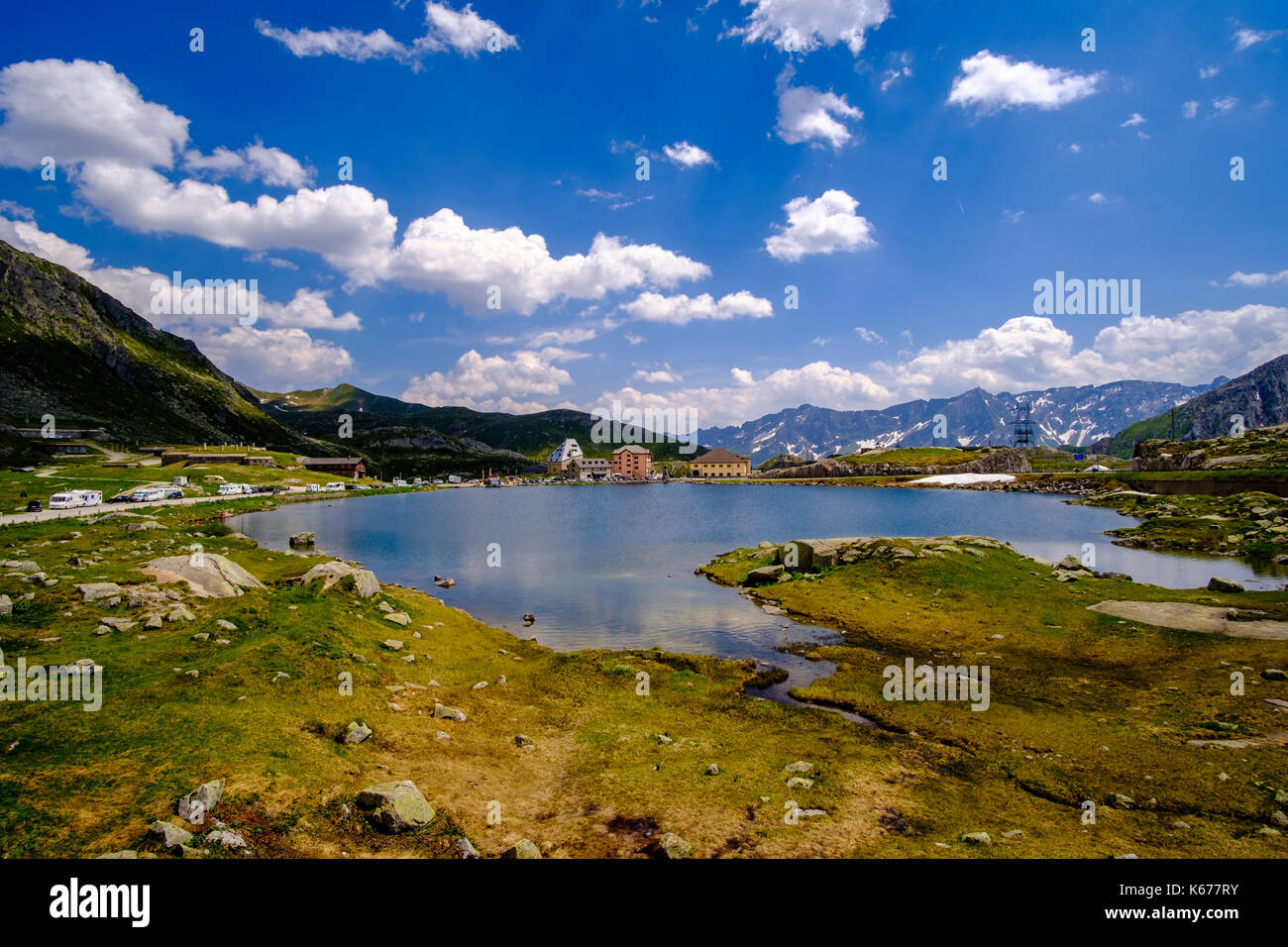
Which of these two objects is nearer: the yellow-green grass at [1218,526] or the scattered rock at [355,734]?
the scattered rock at [355,734]

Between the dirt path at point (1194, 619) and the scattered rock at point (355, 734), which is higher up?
the scattered rock at point (355, 734)

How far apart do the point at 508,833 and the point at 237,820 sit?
5.22 metres

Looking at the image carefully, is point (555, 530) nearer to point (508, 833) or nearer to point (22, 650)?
point (22, 650)

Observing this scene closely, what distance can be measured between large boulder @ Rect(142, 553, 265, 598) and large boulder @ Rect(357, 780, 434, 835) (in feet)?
63.5

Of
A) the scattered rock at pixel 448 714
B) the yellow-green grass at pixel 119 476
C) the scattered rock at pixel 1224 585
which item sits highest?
the yellow-green grass at pixel 119 476

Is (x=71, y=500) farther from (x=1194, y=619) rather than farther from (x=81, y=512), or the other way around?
(x=1194, y=619)

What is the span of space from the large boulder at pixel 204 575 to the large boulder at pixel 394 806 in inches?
762

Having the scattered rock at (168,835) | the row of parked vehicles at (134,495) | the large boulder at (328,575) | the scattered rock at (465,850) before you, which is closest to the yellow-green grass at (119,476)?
the row of parked vehicles at (134,495)

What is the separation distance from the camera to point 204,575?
1088 inches

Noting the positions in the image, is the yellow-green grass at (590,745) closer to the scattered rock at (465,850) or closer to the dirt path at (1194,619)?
the scattered rock at (465,850)

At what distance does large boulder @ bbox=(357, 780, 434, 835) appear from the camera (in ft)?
38.0

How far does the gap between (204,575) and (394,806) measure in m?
23.1

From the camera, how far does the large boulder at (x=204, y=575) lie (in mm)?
26562

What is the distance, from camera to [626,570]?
51438mm
